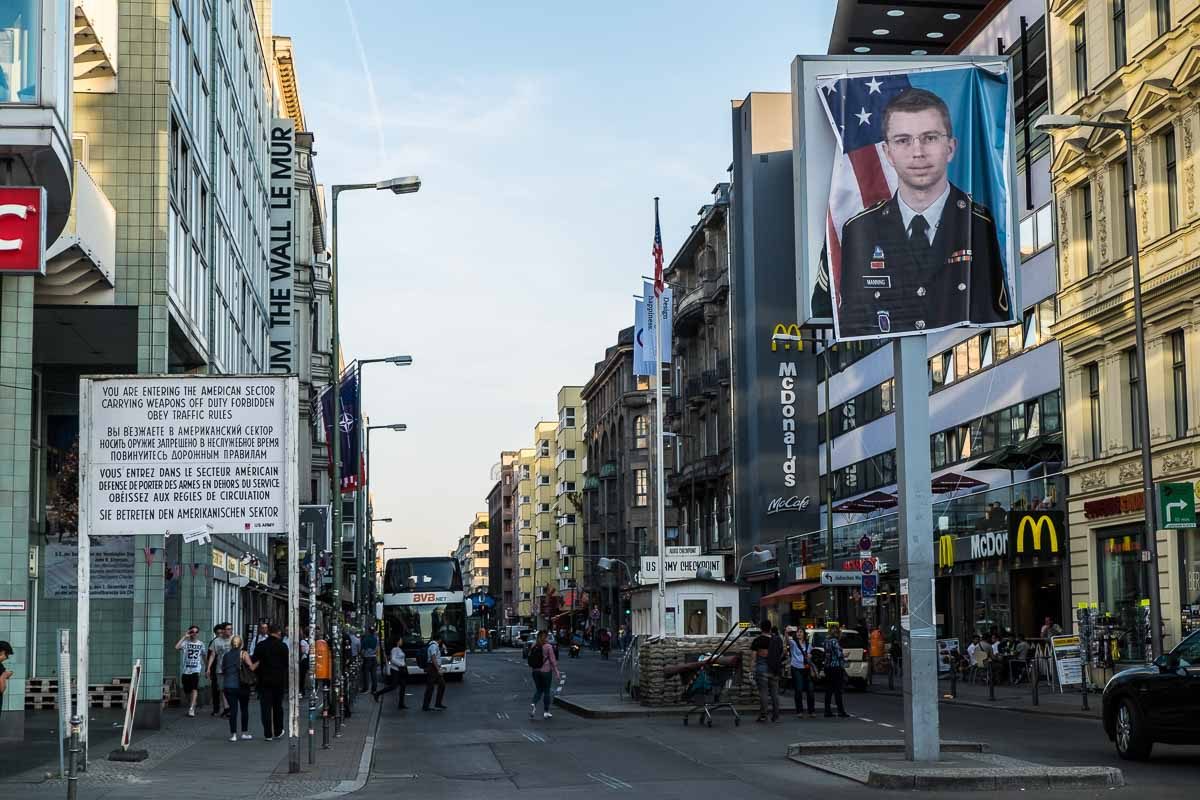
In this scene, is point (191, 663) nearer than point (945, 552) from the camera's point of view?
Yes

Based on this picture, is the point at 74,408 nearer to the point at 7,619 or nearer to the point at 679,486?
the point at 7,619

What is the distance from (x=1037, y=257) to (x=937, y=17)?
51.5 feet

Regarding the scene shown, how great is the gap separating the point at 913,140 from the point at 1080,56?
74.3 feet

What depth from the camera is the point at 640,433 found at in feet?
404

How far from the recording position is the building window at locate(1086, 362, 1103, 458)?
129 ft

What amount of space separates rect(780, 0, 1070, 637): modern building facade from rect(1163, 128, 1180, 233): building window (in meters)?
3.22

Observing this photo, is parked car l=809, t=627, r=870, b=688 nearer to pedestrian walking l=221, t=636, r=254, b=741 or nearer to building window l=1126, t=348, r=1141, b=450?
building window l=1126, t=348, r=1141, b=450

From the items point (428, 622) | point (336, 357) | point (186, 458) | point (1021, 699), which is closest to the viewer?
point (186, 458)

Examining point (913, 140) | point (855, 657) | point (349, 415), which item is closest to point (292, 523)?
point (913, 140)

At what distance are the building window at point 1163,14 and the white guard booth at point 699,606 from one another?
51.5ft

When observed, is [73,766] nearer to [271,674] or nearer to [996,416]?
[271,674]

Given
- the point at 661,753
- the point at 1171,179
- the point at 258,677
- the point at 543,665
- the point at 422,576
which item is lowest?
the point at 661,753

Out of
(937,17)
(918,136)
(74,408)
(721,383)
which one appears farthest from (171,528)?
(721,383)

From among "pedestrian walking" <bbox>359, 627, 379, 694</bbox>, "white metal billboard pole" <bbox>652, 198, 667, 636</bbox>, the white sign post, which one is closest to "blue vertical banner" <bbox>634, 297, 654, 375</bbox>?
"white metal billboard pole" <bbox>652, 198, 667, 636</bbox>
